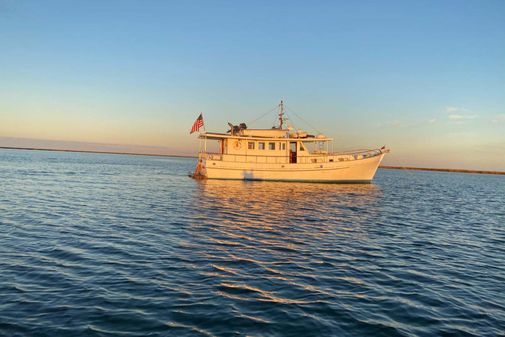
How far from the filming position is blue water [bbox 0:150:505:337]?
6043mm

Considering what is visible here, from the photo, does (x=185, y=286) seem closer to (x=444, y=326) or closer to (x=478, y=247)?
(x=444, y=326)

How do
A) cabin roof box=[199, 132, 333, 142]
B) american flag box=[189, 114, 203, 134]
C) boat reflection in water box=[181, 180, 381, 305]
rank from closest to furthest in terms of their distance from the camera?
boat reflection in water box=[181, 180, 381, 305] → american flag box=[189, 114, 203, 134] → cabin roof box=[199, 132, 333, 142]

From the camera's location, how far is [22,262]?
880 centimetres

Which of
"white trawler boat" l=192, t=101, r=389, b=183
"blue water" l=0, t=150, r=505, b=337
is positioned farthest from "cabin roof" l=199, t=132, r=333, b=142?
"blue water" l=0, t=150, r=505, b=337

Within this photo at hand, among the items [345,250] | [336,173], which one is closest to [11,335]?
[345,250]

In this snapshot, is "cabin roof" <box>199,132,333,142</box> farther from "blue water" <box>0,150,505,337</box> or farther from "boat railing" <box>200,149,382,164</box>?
"blue water" <box>0,150,505,337</box>

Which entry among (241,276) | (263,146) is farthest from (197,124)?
(241,276)

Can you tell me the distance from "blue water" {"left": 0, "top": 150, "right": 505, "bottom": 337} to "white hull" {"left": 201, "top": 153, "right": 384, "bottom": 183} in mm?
22295

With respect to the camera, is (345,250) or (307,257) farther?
(345,250)

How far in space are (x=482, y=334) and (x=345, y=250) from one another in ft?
17.9

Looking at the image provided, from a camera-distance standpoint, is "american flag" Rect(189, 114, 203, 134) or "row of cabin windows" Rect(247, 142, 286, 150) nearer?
"american flag" Rect(189, 114, 203, 134)

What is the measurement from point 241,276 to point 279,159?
31.6 metres

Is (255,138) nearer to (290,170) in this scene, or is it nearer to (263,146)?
(263,146)

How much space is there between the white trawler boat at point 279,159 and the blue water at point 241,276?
73.6ft
